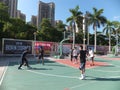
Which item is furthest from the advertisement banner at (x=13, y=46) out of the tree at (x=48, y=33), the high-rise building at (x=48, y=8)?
the tree at (x=48, y=33)

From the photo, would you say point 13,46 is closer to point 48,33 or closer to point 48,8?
point 48,8

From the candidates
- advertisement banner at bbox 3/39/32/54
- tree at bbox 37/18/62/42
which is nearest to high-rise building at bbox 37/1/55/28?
advertisement banner at bbox 3/39/32/54

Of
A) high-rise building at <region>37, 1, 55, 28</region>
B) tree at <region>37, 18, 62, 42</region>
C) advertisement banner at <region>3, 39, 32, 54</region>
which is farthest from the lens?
tree at <region>37, 18, 62, 42</region>

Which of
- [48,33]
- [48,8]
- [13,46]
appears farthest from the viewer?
[48,33]

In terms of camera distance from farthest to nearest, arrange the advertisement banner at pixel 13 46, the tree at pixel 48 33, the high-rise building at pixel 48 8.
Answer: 1. the tree at pixel 48 33
2. the advertisement banner at pixel 13 46
3. the high-rise building at pixel 48 8

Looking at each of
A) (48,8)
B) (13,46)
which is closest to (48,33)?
(13,46)

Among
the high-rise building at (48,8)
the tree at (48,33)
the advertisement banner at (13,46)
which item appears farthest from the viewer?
the tree at (48,33)

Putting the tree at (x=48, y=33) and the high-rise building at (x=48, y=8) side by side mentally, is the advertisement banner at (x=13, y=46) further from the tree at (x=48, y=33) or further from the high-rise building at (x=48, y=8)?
the tree at (x=48, y=33)

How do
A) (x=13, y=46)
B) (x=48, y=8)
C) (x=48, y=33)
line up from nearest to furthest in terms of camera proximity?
(x=48, y=8)
(x=13, y=46)
(x=48, y=33)

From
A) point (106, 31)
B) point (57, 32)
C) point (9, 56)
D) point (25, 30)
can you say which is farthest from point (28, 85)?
point (106, 31)

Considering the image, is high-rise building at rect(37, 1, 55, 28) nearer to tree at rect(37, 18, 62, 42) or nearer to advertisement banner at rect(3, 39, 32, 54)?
advertisement banner at rect(3, 39, 32, 54)

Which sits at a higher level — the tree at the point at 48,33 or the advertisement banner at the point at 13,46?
the tree at the point at 48,33

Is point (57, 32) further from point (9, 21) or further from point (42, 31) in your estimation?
point (9, 21)

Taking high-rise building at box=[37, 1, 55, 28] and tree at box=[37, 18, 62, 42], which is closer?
high-rise building at box=[37, 1, 55, 28]
